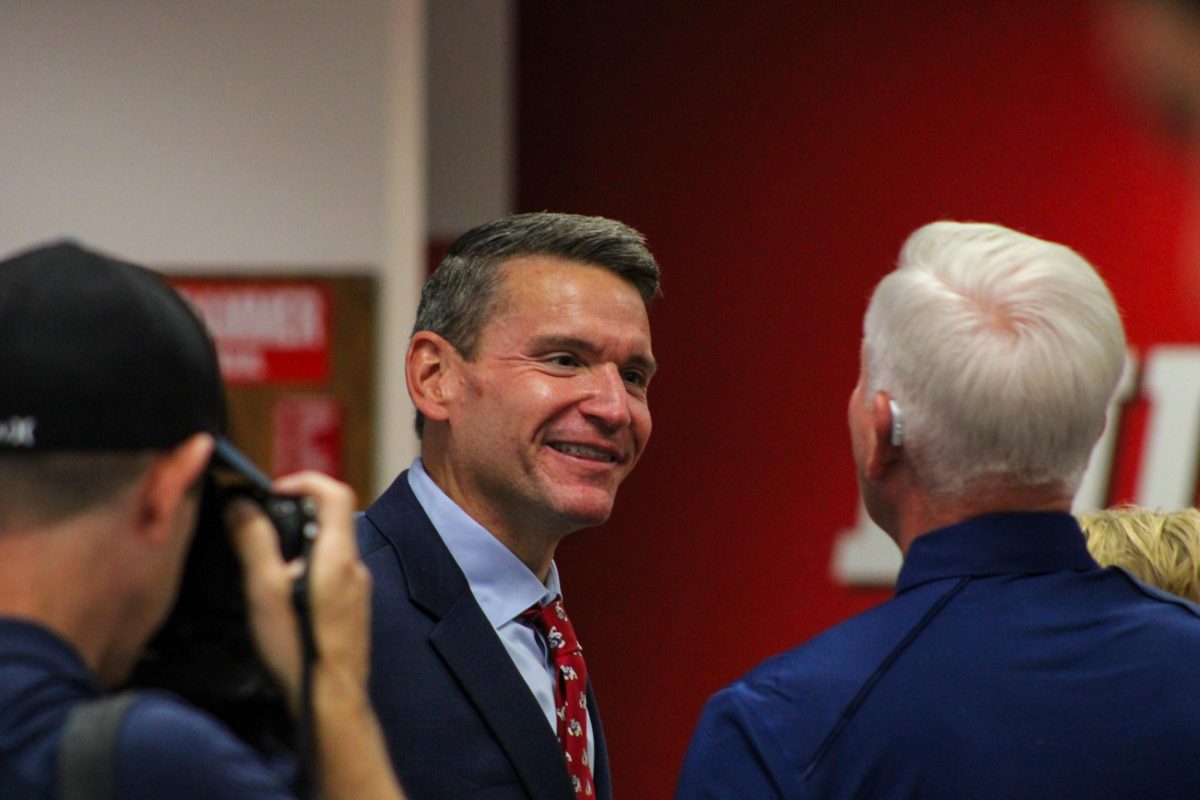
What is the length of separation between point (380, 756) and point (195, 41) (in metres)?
2.54

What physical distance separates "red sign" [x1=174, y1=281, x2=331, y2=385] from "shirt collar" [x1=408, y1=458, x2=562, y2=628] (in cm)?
154

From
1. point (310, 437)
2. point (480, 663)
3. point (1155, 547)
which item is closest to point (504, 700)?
point (480, 663)

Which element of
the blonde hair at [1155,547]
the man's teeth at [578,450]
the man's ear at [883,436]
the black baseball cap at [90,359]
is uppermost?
the black baseball cap at [90,359]

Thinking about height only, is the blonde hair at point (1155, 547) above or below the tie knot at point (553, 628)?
above

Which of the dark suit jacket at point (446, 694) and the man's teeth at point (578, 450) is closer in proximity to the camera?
the dark suit jacket at point (446, 694)

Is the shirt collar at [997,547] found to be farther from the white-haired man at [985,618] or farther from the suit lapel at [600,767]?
the suit lapel at [600,767]

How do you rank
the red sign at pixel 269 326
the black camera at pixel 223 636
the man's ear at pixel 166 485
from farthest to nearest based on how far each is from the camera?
the red sign at pixel 269 326 → the black camera at pixel 223 636 → the man's ear at pixel 166 485

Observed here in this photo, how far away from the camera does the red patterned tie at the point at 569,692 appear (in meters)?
1.66

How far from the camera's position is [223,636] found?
107 cm

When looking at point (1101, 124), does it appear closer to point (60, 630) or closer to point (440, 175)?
point (440, 175)

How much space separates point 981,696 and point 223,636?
2.04ft

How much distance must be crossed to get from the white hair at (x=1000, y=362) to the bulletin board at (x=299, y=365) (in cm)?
216

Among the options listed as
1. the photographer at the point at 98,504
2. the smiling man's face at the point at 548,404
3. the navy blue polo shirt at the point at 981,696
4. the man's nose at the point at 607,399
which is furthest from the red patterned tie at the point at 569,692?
the photographer at the point at 98,504

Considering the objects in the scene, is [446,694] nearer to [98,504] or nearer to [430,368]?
[430,368]
